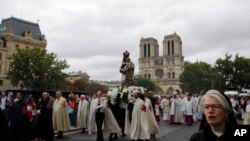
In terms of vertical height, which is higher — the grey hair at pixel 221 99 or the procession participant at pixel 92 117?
the grey hair at pixel 221 99

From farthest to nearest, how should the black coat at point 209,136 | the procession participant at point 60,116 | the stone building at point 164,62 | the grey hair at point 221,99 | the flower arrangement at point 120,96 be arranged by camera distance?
the stone building at point 164,62
the flower arrangement at point 120,96
the procession participant at point 60,116
the grey hair at point 221,99
the black coat at point 209,136

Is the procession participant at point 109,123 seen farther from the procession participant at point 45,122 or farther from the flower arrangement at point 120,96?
the procession participant at point 45,122

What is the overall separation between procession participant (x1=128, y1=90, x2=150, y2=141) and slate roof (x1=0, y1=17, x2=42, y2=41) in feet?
210

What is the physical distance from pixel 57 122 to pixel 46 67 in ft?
121

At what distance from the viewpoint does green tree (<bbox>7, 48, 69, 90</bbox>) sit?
49.4 meters

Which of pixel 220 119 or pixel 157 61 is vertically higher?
pixel 157 61

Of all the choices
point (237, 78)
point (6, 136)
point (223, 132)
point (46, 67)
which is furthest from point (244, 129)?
point (237, 78)

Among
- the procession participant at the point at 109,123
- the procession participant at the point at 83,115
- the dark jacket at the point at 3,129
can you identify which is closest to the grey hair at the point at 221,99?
the dark jacket at the point at 3,129

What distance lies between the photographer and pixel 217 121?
294 centimetres

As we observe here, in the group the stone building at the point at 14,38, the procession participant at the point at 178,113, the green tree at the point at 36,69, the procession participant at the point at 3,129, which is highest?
the stone building at the point at 14,38

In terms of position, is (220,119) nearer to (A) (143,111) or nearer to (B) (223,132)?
(B) (223,132)

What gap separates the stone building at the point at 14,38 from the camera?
217ft

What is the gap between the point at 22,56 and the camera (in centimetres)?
4947

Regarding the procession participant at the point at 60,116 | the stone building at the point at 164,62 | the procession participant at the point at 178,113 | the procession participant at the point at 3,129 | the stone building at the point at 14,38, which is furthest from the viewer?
the stone building at the point at 164,62
